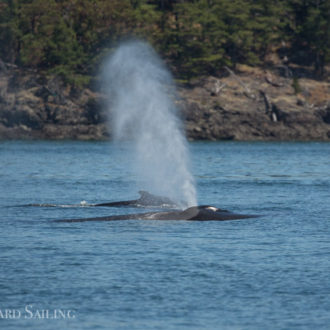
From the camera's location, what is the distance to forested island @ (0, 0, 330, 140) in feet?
382

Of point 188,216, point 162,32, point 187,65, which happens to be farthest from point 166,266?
point 162,32

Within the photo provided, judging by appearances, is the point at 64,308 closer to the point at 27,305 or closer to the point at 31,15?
the point at 27,305

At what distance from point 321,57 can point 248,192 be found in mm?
84036

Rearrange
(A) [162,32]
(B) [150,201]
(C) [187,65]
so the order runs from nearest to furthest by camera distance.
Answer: (B) [150,201], (C) [187,65], (A) [162,32]

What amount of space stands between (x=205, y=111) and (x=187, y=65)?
8.23 m

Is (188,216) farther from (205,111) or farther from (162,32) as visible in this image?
(162,32)

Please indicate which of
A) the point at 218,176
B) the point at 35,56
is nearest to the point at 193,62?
the point at 35,56

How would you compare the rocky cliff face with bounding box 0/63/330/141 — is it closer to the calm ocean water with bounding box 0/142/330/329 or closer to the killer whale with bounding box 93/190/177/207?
the calm ocean water with bounding box 0/142/330/329

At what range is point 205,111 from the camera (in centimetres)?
11538

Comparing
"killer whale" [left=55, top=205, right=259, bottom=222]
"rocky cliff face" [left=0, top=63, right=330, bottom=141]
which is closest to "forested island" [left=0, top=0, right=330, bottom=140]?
"rocky cliff face" [left=0, top=63, right=330, bottom=141]

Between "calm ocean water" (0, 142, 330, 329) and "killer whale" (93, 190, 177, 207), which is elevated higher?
"calm ocean water" (0, 142, 330, 329)

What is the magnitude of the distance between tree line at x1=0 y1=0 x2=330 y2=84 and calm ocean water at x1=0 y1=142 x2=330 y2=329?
77651 mm

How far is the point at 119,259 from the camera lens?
2297 centimetres

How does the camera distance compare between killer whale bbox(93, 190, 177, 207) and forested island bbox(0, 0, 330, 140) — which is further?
→ forested island bbox(0, 0, 330, 140)
